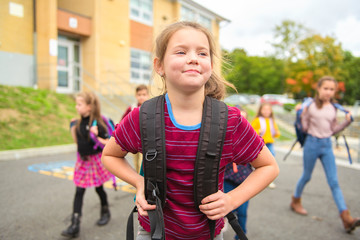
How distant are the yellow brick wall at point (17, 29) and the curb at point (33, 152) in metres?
7.22

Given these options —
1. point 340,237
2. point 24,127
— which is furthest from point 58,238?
point 24,127

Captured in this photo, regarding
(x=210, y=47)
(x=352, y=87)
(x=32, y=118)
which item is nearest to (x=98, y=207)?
(x=210, y=47)

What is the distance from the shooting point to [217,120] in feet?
4.19

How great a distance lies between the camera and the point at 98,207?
4.16 metres

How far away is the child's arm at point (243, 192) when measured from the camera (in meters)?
1.24

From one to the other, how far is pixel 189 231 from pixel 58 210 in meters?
3.29

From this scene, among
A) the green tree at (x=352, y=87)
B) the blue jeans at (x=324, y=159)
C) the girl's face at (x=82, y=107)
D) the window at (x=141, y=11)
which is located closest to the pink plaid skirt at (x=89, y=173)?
the girl's face at (x=82, y=107)

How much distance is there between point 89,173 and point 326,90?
343 centimetres

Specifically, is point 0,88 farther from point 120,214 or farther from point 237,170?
point 237,170

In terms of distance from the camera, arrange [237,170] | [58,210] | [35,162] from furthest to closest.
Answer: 1. [35,162]
2. [58,210]
3. [237,170]

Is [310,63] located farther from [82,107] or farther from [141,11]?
[82,107]

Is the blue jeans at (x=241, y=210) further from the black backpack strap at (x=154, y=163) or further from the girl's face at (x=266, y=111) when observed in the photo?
the girl's face at (x=266, y=111)

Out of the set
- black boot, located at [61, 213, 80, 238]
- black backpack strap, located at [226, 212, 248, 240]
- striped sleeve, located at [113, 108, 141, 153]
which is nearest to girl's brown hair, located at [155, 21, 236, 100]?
striped sleeve, located at [113, 108, 141, 153]

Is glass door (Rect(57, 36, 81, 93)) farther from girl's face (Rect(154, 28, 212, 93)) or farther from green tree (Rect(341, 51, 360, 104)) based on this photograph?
green tree (Rect(341, 51, 360, 104))
